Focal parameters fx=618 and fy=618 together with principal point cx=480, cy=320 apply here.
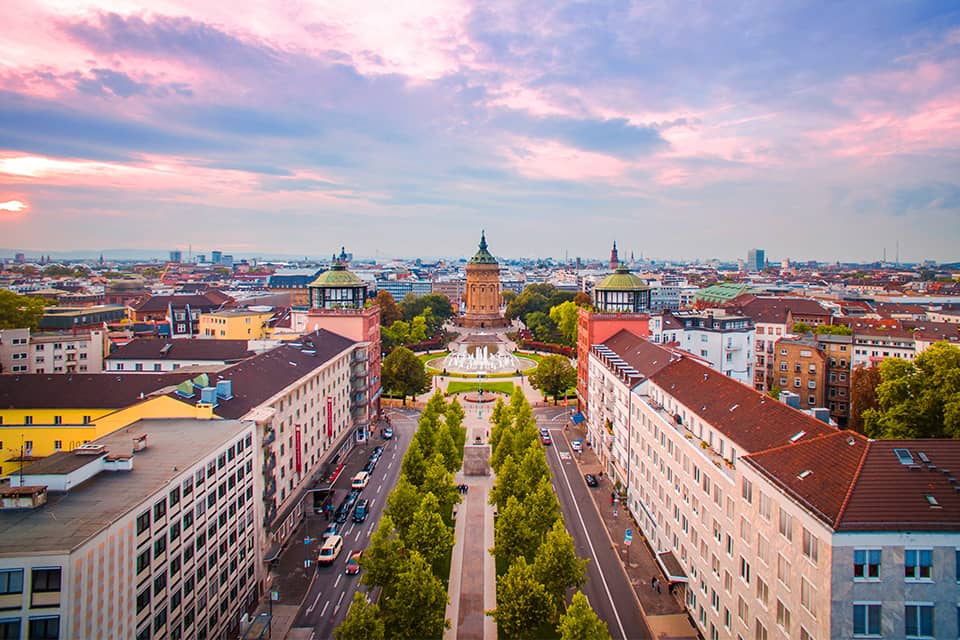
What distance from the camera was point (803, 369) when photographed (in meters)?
104

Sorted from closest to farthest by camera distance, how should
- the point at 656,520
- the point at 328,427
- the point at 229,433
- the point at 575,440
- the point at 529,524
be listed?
the point at 229,433 < the point at 529,524 < the point at 656,520 < the point at 328,427 < the point at 575,440

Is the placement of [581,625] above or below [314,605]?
above

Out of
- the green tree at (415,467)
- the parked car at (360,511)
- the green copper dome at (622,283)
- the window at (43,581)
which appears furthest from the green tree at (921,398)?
the window at (43,581)

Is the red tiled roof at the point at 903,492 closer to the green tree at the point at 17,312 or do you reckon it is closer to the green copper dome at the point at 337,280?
the green copper dome at the point at 337,280

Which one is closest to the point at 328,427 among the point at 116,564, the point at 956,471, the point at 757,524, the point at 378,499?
the point at 378,499

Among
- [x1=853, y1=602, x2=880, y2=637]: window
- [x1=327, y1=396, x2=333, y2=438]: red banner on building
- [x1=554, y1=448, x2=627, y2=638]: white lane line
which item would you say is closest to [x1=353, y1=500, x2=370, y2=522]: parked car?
[x1=327, y1=396, x2=333, y2=438]: red banner on building

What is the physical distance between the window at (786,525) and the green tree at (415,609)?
73.6ft

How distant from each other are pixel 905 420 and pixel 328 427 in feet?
207

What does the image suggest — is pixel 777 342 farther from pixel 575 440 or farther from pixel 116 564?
pixel 116 564

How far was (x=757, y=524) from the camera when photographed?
116 ft

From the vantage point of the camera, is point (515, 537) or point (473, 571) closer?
point (515, 537)

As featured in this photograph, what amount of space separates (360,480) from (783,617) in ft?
168

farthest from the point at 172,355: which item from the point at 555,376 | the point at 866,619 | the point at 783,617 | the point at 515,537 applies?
the point at 866,619

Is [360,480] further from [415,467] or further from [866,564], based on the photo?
[866,564]
